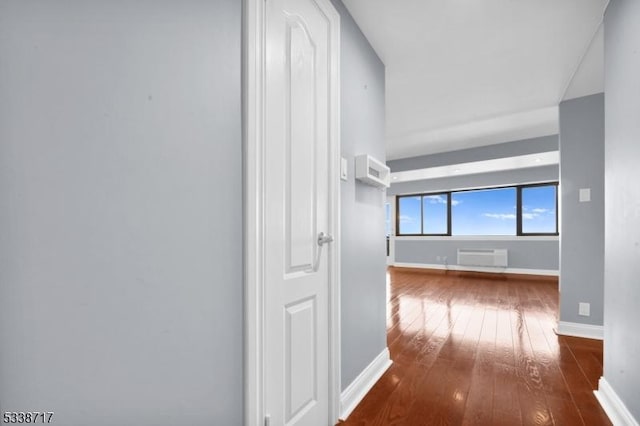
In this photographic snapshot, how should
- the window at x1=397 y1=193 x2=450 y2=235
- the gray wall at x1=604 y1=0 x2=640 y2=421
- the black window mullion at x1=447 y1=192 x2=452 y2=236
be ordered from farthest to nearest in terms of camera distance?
the window at x1=397 y1=193 x2=450 y2=235 → the black window mullion at x1=447 y1=192 x2=452 y2=236 → the gray wall at x1=604 y1=0 x2=640 y2=421

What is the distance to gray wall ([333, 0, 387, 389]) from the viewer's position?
176cm

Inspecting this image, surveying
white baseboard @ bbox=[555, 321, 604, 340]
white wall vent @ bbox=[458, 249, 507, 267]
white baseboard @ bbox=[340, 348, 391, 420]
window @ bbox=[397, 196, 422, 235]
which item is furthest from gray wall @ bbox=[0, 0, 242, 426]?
window @ bbox=[397, 196, 422, 235]

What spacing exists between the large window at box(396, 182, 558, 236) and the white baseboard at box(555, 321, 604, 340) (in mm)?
3519

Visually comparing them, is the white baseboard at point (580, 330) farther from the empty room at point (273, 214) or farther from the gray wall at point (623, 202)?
the gray wall at point (623, 202)

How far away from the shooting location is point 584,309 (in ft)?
9.31

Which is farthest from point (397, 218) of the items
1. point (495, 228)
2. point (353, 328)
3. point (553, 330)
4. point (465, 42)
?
point (353, 328)

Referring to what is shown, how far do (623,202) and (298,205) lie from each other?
5.58ft

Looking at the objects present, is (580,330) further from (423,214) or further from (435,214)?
(423,214)

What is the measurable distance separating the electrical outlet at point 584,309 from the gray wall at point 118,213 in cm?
342

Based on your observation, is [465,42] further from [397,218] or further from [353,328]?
[397,218]

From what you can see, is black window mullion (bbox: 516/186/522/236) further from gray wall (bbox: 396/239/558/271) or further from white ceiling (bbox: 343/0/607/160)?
white ceiling (bbox: 343/0/607/160)

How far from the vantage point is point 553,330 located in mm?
2951

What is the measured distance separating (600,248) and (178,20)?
375cm

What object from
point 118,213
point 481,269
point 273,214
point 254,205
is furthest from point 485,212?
point 118,213
